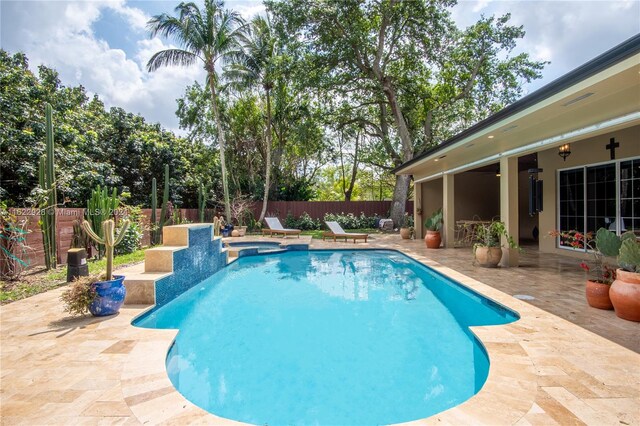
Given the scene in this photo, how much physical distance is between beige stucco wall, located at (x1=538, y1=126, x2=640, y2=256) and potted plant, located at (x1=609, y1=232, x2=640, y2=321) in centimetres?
446

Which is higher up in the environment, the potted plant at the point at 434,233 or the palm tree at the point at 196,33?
the palm tree at the point at 196,33

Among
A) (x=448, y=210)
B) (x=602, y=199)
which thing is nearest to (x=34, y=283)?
(x=448, y=210)

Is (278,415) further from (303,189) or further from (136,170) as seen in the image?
(303,189)

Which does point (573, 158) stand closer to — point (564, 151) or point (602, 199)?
point (564, 151)

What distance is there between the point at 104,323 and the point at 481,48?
65.6 ft

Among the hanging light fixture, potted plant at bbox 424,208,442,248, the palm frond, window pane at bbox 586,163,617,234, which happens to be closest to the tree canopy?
the palm frond

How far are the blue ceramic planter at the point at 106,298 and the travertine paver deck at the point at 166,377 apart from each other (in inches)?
6.8

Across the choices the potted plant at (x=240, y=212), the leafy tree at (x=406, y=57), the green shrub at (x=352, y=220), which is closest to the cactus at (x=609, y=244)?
the leafy tree at (x=406, y=57)

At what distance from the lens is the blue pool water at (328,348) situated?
2.85 m

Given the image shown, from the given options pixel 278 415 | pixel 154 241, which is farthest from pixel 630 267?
pixel 154 241

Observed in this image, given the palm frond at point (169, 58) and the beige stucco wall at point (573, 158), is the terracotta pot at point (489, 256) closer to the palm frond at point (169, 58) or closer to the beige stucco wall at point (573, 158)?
the beige stucco wall at point (573, 158)

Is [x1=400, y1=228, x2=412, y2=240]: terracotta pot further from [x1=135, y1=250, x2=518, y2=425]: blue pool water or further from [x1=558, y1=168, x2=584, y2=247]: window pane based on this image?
[x1=135, y1=250, x2=518, y2=425]: blue pool water

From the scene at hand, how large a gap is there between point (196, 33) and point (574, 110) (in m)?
14.1

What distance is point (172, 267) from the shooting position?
5859 millimetres
